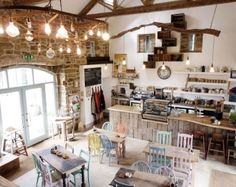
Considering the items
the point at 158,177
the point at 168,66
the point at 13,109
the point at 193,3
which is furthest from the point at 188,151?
the point at 13,109

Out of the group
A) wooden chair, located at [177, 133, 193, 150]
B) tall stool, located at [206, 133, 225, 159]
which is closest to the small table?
wooden chair, located at [177, 133, 193, 150]

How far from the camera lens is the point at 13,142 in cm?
666

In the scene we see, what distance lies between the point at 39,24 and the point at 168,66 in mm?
5443

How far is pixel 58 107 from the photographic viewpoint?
8648 millimetres

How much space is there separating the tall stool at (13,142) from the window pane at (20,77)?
4.89ft

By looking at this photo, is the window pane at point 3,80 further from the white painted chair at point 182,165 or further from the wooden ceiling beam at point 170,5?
the white painted chair at point 182,165

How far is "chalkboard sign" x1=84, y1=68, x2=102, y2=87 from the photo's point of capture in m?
9.09

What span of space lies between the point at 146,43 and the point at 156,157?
599 centimetres

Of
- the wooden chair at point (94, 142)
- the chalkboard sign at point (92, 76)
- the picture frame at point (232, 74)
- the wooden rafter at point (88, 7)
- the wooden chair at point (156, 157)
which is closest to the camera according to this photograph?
the wooden chair at point (156, 157)

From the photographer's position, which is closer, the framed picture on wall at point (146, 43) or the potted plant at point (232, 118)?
the potted plant at point (232, 118)

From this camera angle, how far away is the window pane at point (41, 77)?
7.66 m

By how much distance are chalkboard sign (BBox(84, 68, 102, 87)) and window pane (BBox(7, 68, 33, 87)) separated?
2.36m

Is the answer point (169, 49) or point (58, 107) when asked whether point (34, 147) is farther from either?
point (169, 49)

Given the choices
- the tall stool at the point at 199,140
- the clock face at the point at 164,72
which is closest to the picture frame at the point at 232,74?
the tall stool at the point at 199,140
